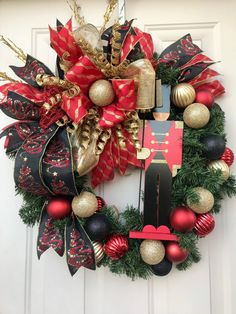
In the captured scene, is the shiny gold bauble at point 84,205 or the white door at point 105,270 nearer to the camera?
the shiny gold bauble at point 84,205

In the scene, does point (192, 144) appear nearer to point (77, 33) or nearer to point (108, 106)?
point (108, 106)

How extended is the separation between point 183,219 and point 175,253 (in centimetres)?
10

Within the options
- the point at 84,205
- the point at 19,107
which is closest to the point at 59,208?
the point at 84,205

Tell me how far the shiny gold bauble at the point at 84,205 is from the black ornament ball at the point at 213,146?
1.10 feet

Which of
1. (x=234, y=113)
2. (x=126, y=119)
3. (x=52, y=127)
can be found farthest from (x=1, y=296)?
(x=234, y=113)

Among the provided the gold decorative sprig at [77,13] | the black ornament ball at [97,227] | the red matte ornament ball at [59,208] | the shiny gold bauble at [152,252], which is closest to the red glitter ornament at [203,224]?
the shiny gold bauble at [152,252]

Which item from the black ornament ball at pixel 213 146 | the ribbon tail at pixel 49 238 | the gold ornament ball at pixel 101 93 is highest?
the gold ornament ball at pixel 101 93

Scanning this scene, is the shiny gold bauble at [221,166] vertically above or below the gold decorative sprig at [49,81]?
below

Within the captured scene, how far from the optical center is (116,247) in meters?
0.75

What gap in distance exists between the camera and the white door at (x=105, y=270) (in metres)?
0.88

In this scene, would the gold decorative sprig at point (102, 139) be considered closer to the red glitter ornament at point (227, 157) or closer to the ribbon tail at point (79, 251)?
the ribbon tail at point (79, 251)

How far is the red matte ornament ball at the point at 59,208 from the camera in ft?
2.53

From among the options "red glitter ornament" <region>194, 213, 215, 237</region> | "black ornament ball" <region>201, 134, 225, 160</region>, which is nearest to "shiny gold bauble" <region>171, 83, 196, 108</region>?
"black ornament ball" <region>201, 134, 225, 160</region>

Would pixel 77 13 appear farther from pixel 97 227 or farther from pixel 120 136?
pixel 97 227
